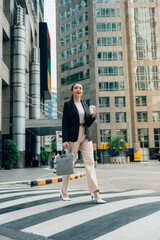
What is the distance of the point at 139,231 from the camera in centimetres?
271

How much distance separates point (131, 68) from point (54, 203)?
58.0 metres

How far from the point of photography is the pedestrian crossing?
266 centimetres

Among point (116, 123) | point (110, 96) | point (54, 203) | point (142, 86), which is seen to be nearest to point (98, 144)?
point (116, 123)

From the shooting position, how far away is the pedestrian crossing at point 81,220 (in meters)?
2.66

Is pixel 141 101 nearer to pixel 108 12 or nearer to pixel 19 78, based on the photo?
pixel 108 12

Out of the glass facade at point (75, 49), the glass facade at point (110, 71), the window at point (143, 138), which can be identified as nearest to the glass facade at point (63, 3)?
the glass facade at point (75, 49)

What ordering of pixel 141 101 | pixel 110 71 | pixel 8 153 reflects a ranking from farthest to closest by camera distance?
pixel 110 71
pixel 141 101
pixel 8 153

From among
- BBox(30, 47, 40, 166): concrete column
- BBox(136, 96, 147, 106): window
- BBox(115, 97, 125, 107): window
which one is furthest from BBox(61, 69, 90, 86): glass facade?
BBox(30, 47, 40, 166): concrete column

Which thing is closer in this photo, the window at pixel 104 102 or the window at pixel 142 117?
the window at pixel 104 102

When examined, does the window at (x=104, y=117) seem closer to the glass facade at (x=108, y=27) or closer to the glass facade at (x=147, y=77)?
the glass facade at (x=147, y=77)

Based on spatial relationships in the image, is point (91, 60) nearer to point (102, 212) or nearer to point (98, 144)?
point (98, 144)

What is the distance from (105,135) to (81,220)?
53.8m

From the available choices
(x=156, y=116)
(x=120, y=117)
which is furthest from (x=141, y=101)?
(x=120, y=117)

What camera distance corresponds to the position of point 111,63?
59469 mm
